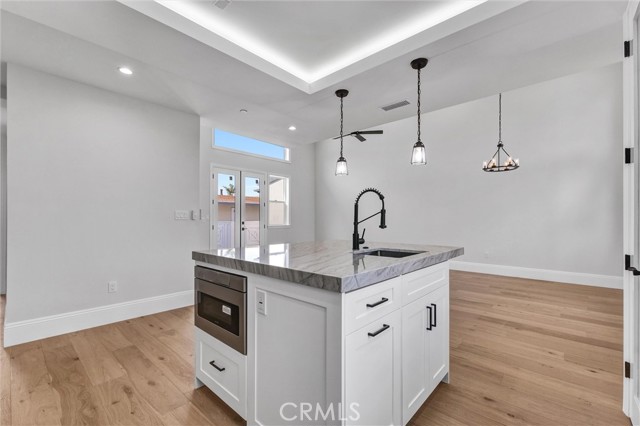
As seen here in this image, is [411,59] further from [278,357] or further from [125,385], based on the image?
[125,385]

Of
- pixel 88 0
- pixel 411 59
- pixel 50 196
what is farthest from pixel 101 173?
pixel 411 59

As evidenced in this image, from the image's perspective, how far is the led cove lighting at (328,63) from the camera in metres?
2.22

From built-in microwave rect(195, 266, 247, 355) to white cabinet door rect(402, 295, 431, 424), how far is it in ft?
2.82

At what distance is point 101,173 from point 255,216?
11.5ft

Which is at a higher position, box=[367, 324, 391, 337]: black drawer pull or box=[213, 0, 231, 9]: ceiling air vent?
box=[213, 0, 231, 9]: ceiling air vent

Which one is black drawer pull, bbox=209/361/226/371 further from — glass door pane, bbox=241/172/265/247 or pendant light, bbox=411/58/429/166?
glass door pane, bbox=241/172/265/247

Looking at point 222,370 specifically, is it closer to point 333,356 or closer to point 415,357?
point 333,356

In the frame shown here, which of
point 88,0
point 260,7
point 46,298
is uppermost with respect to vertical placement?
point 260,7

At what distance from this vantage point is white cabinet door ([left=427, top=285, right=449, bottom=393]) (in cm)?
175

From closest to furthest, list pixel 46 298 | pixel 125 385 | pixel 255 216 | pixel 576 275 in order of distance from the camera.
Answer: pixel 125 385 → pixel 46 298 → pixel 576 275 → pixel 255 216

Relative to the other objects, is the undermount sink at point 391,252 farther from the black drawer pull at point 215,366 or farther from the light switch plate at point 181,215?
the light switch plate at point 181,215

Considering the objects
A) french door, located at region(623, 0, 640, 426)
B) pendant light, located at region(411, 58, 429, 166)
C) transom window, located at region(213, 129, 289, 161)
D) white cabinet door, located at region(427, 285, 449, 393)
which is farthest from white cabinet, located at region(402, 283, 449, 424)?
transom window, located at region(213, 129, 289, 161)

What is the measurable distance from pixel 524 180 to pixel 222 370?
18.5ft

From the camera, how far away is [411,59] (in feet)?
8.55
